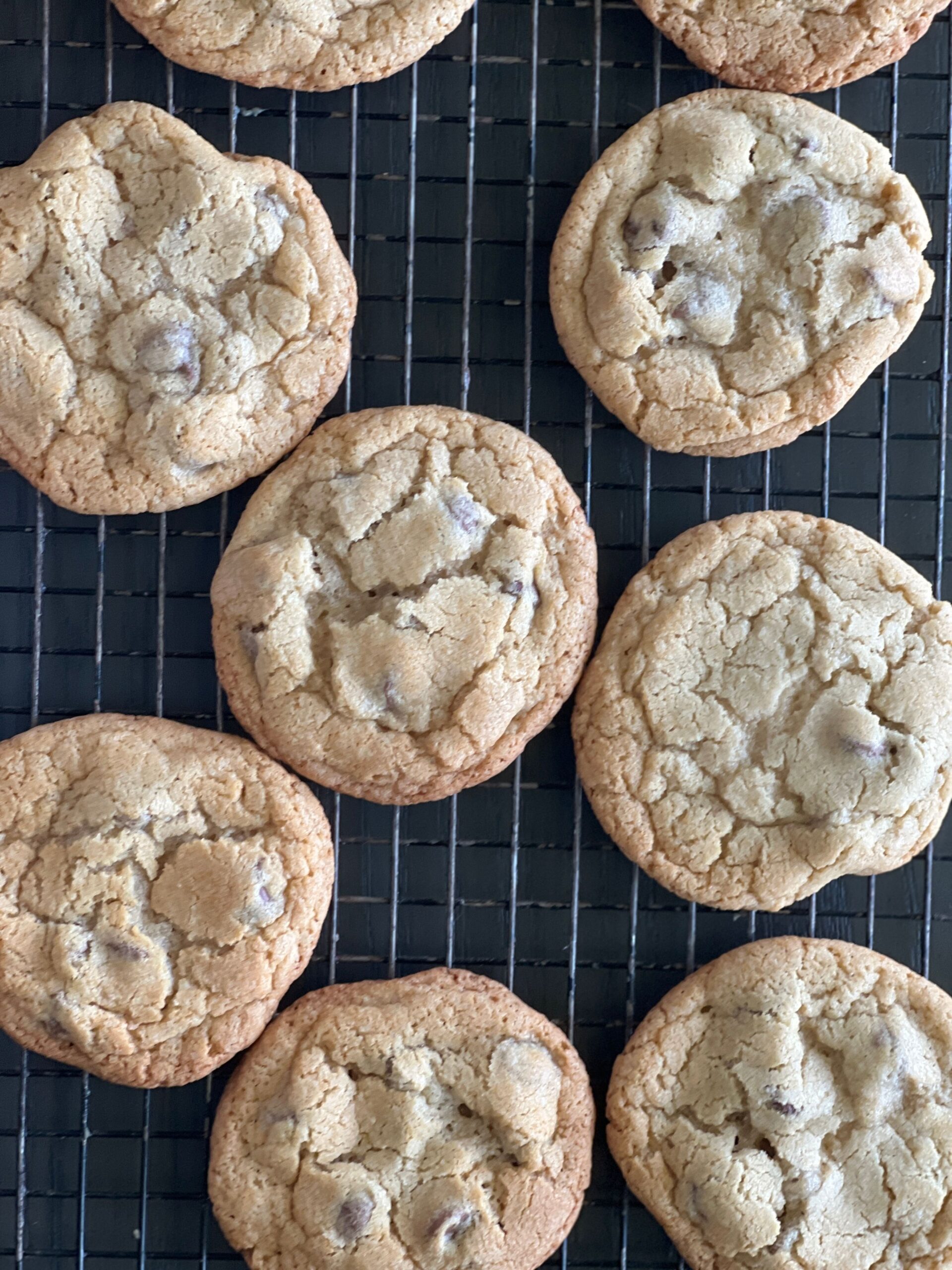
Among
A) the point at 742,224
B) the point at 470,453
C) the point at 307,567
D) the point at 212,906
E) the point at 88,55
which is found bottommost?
the point at 212,906

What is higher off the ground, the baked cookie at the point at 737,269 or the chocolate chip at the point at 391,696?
the baked cookie at the point at 737,269

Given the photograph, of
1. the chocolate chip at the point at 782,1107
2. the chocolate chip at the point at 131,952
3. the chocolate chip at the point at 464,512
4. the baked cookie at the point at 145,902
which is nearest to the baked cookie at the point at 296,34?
the chocolate chip at the point at 464,512

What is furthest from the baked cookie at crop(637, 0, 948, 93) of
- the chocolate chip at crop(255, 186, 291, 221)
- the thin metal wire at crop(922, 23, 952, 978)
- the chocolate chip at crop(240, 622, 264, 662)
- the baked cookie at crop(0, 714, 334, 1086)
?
the baked cookie at crop(0, 714, 334, 1086)

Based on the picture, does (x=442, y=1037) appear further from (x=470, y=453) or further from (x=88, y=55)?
(x=88, y=55)

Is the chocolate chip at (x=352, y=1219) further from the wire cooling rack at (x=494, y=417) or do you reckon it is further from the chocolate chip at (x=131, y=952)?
the chocolate chip at (x=131, y=952)

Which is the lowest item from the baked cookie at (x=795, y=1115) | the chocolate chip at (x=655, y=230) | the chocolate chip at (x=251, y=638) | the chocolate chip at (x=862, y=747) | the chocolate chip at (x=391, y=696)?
the baked cookie at (x=795, y=1115)

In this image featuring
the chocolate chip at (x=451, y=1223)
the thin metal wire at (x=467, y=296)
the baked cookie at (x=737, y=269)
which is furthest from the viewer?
the thin metal wire at (x=467, y=296)

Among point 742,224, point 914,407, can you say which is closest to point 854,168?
point 742,224
